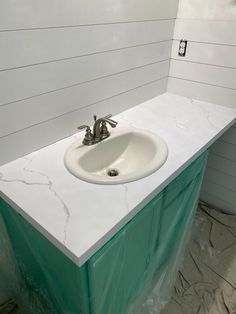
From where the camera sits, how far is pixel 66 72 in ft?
3.43

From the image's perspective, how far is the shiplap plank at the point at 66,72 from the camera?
899 mm

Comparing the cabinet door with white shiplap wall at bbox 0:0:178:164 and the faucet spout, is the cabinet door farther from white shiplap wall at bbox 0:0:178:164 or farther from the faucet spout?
white shiplap wall at bbox 0:0:178:164

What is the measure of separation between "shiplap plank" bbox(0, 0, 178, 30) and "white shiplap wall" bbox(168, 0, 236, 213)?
19 centimetres

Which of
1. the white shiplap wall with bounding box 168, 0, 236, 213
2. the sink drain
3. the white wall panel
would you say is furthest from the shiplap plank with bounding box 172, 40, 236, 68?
the sink drain

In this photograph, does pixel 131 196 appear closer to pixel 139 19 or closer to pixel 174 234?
pixel 174 234

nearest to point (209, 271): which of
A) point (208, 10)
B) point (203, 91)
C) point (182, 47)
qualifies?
point (203, 91)

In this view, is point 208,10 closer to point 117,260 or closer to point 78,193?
point 78,193

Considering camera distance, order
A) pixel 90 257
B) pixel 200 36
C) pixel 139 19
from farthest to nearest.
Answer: pixel 200 36, pixel 139 19, pixel 90 257

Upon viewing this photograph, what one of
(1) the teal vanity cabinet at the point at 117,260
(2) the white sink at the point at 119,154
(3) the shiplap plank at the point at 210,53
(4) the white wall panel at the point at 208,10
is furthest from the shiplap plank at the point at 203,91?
(2) the white sink at the point at 119,154

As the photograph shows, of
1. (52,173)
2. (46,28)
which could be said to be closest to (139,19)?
(46,28)

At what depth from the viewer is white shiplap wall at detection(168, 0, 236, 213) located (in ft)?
4.44

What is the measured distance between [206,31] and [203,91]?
326mm

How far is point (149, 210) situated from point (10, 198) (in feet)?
1.55

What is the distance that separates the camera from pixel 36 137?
1059mm
